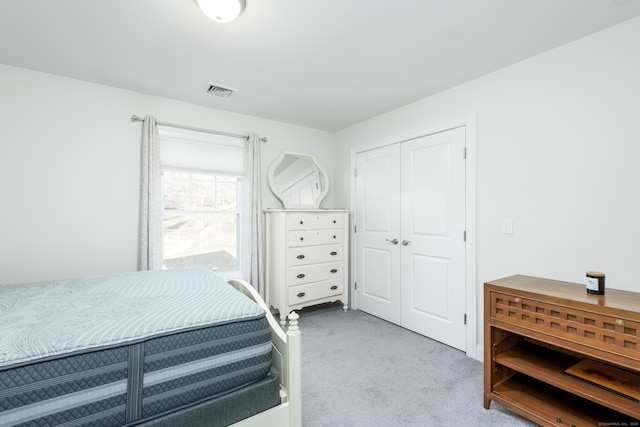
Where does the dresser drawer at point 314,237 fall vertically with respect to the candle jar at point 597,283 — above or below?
above

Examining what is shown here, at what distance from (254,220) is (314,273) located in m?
0.93

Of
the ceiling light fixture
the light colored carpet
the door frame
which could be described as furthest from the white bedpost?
the door frame

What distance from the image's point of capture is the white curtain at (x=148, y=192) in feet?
9.11

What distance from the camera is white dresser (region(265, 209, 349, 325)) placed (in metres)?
3.29

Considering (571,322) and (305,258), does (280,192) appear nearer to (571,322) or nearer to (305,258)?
(305,258)

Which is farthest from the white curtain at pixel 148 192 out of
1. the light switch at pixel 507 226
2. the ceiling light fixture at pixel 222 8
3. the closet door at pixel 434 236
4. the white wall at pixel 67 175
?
the light switch at pixel 507 226

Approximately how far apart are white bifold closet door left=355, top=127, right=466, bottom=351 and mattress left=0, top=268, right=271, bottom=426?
1981 mm

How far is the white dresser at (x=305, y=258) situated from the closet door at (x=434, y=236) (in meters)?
0.80

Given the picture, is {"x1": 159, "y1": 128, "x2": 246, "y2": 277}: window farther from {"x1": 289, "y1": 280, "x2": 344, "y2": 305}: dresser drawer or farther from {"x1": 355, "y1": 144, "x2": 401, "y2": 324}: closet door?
{"x1": 355, "y1": 144, "x2": 401, "y2": 324}: closet door

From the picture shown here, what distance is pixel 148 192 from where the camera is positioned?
9.16 ft

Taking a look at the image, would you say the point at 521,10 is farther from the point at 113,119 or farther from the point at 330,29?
the point at 113,119

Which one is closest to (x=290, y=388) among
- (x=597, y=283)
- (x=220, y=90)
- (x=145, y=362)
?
(x=145, y=362)

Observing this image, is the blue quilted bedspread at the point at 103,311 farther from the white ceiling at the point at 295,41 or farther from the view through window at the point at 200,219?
the white ceiling at the point at 295,41

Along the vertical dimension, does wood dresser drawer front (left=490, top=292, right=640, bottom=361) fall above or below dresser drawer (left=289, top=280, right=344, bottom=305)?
above
